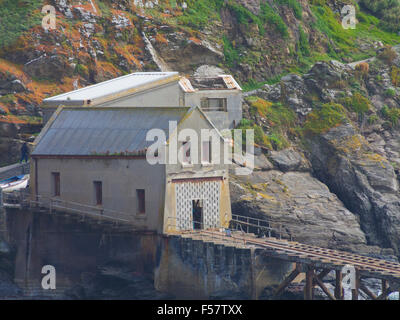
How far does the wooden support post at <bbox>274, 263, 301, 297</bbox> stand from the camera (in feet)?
205

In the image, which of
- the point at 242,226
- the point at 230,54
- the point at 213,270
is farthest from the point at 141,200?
the point at 230,54

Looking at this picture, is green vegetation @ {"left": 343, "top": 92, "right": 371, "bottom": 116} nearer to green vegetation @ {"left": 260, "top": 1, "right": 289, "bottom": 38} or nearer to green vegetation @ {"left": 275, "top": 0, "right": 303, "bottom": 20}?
green vegetation @ {"left": 260, "top": 1, "right": 289, "bottom": 38}

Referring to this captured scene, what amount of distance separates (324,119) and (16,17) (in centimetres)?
2341

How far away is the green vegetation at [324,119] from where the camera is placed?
85.4 m

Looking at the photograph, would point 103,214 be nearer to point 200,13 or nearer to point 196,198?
point 196,198

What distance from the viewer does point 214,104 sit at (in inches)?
3268

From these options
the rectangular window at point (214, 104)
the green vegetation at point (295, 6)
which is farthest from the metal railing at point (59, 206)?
the green vegetation at point (295, 6)

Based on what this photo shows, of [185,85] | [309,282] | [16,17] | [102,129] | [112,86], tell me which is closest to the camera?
[309,282]

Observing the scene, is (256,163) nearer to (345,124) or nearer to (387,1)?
(345,124)

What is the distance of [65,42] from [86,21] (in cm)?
356

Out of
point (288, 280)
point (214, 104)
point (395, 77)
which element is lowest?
point (288, 280)

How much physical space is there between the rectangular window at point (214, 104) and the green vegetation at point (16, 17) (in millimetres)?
13572

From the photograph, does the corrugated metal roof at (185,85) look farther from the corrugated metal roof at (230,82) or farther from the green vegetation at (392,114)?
the green vegetation at (392,114)

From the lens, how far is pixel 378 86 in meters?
93.0
